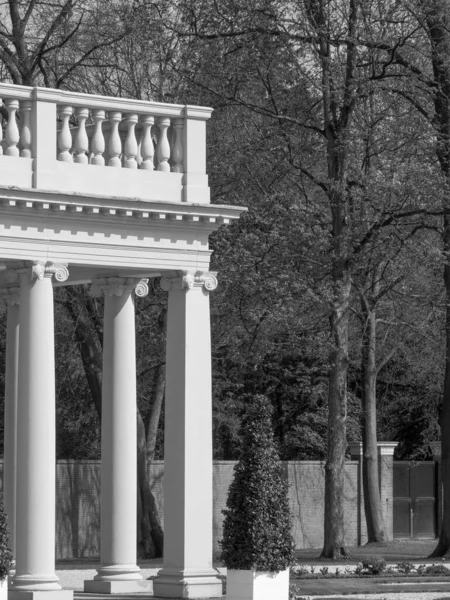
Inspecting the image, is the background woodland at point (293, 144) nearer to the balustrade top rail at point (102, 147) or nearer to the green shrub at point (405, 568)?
the green shrub at point (405, 568)

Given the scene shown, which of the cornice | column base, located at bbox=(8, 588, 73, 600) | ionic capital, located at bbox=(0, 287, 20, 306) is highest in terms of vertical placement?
the cornice

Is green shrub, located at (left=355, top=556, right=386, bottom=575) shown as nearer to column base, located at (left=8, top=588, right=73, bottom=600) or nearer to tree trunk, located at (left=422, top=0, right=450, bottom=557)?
tree trunk, located at (left=422, top=0, right=450, bottom=557)

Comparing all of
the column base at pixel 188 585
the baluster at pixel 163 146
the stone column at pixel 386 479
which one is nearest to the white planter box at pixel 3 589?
the column base at pixel 188 585

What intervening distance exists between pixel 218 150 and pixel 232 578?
16858 mm

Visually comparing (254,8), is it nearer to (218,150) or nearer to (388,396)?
(218,150)

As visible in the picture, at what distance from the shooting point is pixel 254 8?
118 ft

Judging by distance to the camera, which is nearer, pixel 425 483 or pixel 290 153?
pixel 290 153

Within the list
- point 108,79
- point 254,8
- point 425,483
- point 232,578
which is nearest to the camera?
point 232,578

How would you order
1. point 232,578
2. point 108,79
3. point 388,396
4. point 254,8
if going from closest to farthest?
point 232,578 < point 254,8 < point 108,79 < point 388,396

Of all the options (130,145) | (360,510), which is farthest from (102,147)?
(360,510)

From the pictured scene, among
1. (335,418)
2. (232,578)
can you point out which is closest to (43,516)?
(232,578)

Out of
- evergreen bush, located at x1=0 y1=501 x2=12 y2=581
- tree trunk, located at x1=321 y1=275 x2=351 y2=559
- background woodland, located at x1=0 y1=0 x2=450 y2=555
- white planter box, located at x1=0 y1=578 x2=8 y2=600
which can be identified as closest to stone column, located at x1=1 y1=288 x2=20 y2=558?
evergreen bush, located at x1=0 y1=501 x2=12 y2=581

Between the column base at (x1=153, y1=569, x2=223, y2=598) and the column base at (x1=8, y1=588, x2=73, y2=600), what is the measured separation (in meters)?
2.01

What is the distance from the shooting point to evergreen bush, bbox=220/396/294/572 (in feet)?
75.0
